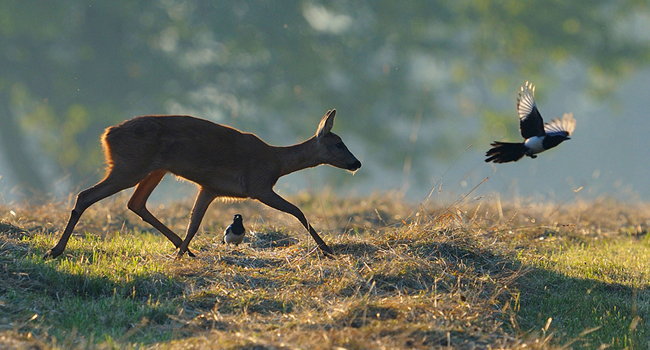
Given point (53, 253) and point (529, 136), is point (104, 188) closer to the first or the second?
point (53, 253)

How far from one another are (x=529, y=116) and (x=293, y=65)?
16.5 metres

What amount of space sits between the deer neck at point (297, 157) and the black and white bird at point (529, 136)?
6.23 feet

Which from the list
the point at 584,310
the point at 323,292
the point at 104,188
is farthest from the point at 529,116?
the point at 104,188

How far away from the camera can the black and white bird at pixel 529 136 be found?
7.52 m

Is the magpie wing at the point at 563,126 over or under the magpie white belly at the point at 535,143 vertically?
over

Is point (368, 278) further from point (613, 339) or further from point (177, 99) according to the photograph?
point (177, 99)

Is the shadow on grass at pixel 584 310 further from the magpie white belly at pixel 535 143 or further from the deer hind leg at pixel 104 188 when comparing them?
the deer hind leg at pixel 104 188

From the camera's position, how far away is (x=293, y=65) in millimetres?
23828

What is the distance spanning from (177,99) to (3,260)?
17064mm

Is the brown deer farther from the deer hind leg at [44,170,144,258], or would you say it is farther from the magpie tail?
the magpie tail

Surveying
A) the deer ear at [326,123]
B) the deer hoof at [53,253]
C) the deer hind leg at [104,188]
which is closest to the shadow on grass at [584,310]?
the deer ear at [326,123]

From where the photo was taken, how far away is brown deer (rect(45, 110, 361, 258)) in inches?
301

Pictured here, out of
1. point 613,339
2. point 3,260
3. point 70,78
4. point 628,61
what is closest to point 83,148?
point 70,78

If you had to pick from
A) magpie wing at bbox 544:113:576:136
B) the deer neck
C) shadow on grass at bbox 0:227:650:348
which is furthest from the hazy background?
shadow on grass at bbox 0:227:650:348
